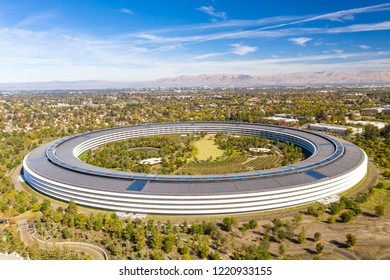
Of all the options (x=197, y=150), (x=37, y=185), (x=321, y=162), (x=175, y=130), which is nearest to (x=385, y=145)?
(x=321, y=162)

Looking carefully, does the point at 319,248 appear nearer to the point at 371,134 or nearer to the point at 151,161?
the point at 151,161

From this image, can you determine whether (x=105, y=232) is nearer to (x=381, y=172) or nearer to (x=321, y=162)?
(x=321, y=162)

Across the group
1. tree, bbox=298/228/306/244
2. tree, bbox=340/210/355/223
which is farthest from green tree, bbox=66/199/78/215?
tree, bbox=340/210/355/223

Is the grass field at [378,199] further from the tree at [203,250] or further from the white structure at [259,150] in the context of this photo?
the white structure at [259,150]

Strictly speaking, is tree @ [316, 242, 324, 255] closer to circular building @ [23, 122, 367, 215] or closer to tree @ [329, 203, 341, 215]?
tree @ [329, 203, 341, 215]

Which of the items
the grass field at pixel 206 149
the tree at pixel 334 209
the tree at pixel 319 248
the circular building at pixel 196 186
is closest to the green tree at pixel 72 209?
the circular building at pixel 196 186

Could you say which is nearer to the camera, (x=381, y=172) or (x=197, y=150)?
(x=381, y=172)

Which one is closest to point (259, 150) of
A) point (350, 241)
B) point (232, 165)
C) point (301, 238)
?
point (232, 165)
